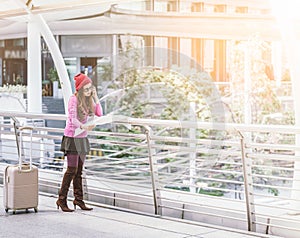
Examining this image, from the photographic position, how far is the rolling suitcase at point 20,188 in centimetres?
609

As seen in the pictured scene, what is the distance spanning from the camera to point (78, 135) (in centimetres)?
611

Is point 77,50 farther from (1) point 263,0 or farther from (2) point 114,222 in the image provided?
(2) point 114,222

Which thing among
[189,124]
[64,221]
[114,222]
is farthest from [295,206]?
[64,221]

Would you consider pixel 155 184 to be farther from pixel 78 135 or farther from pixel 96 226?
pixel 78 135

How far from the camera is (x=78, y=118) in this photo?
6094 mm

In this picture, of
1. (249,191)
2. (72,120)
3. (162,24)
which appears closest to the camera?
(249,191)

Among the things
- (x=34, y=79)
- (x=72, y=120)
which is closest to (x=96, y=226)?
(x=72, y=120)

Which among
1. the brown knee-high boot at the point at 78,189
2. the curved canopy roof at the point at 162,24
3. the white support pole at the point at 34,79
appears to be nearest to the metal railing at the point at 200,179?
the brown knee-high boot at the point at 78,189

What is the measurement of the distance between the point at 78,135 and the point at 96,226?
1.01 m

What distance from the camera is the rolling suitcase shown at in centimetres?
609

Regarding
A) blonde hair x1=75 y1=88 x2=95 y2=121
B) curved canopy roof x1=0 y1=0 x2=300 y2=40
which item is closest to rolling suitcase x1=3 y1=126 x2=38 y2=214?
blonde hair x1=75 y1=88 x2=95 y2=121

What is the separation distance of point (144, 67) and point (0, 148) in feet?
11.5

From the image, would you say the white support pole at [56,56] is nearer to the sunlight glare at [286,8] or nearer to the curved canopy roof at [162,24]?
the curved canopy roof at [162,24]

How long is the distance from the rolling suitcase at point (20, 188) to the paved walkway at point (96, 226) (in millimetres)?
102
